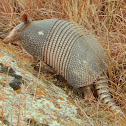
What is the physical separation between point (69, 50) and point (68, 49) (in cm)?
3

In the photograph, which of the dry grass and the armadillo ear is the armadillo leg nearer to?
the dry grass

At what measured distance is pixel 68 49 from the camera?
369 cm

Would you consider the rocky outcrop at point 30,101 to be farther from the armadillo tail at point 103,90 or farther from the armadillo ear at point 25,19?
the armadillo ear at point 25,19

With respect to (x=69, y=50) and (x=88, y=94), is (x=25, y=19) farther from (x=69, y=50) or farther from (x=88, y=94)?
(x=88, y=94)

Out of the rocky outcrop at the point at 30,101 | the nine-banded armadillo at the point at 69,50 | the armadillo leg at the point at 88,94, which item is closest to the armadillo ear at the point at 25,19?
the nine-banded armadillo at the point at 69,50

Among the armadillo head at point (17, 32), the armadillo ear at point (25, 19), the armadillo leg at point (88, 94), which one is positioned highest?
the armadillo ear at point (25, 19)

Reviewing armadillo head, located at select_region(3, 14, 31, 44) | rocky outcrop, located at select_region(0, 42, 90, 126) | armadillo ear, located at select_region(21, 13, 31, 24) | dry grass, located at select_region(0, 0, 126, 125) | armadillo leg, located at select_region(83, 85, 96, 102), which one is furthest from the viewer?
dry grass, located at select_region(0, 0, 126, 125)

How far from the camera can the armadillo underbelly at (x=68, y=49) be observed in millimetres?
3504

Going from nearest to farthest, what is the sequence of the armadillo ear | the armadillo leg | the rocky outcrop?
the rocky outcrop
the armadillo leg
the armadillo ear

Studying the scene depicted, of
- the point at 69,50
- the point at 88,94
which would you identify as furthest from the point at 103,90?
the point at 69,50

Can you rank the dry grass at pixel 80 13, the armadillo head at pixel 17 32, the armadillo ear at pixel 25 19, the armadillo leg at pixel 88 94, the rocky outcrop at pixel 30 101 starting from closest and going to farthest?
1. the rocky outcrop at pixel 30 101
2. the armadillo leg at pixel 88 94
3. the armadillo ear at pixel 25 19
4. the armadillo head at pixel 17 32
5. the dry grass at pixel 80 13

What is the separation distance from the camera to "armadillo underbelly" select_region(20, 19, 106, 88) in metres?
3.50

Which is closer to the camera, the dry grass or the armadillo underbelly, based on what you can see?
the armadillo underbelly

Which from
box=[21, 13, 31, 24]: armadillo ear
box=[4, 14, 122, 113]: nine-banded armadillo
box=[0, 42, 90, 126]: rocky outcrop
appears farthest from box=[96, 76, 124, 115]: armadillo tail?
box=[21, 13, 31, 24]: armadillo ear
